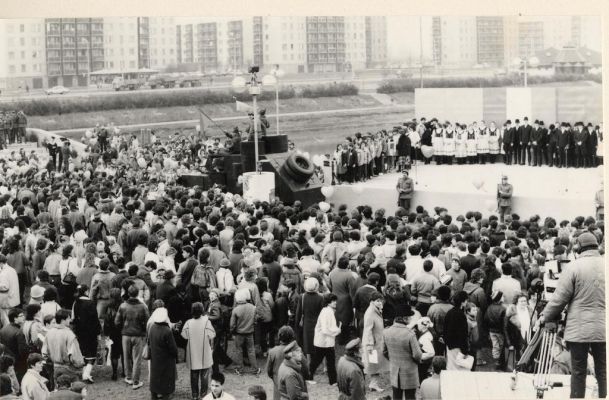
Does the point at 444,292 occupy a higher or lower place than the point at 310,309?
higher

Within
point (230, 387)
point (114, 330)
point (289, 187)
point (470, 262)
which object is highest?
point (289, 187)

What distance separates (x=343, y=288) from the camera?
1090 centimetres

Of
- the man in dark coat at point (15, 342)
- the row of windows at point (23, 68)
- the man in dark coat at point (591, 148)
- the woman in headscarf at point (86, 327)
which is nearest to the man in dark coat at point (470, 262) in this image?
the woman in headscarf at point (86, 327)

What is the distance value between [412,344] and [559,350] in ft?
4.76

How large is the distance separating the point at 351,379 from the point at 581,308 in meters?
2.27

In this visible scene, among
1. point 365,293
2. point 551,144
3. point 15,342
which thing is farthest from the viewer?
point 551,144


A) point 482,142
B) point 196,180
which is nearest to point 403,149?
point 482,142

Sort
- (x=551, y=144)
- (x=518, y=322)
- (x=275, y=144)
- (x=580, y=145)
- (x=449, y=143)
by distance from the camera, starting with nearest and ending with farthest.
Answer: (x=518, y=322)
(x=580, y=145)
(x=275, y=144)
(x=551, y=144)
(x=449, y=143)

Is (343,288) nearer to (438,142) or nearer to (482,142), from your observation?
(482,142)

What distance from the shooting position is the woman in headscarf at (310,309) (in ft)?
33.6

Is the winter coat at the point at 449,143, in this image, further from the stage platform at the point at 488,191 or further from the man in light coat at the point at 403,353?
the man in light coat at the point at 403,353

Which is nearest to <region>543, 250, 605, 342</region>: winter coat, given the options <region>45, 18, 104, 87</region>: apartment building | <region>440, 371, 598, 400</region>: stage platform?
<region>440, 371, 598, 400</region>: stage platform

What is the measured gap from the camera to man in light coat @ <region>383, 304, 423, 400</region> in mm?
9047

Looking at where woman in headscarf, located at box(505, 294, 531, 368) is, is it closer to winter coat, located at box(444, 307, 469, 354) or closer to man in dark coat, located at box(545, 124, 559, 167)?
winter coat, located at box(444, 307, 469, 354)
